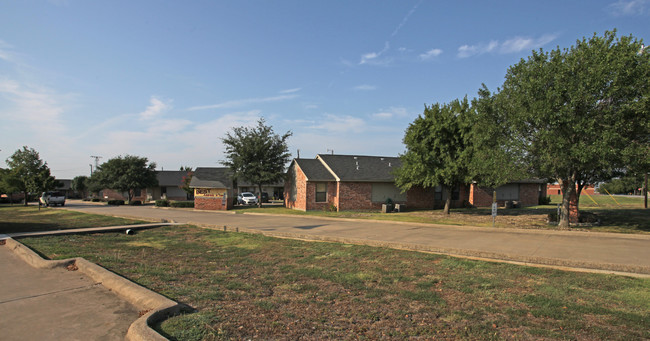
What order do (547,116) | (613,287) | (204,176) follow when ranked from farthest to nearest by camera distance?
(204,176)
(547,116)
(613,287)

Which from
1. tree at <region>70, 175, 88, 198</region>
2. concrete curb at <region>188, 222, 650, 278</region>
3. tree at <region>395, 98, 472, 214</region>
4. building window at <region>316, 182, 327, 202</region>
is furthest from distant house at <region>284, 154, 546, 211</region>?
tree at <region>70, 175, 88, 198</region>

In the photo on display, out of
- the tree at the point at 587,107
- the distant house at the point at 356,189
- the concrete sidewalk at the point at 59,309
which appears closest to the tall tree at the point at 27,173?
the distant house at the point at 356,189

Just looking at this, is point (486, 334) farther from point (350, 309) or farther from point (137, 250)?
point (137, 250)

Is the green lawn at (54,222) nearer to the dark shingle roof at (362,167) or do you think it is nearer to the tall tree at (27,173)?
the dark shingle roof at (362,167)

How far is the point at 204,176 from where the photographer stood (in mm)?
39188

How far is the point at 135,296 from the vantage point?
217 inches

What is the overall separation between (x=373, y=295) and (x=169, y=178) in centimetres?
5971

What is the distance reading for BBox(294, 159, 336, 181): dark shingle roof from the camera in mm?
28594

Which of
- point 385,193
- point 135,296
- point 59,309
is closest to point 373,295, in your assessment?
point 135,296

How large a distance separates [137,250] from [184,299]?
19.0 feet

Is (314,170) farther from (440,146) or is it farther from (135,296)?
(135,296)

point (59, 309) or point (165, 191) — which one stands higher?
point (165, 191)

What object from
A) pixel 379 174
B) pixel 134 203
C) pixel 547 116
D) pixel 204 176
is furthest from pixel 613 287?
pixel 134 203

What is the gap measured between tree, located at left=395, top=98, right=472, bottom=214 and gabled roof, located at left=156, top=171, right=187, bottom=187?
4364cm
